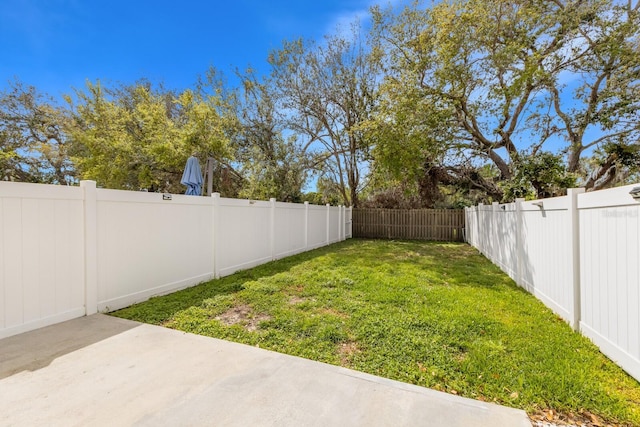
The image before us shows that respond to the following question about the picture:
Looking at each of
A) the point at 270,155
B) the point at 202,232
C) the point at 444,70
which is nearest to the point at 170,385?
the point at 202,232

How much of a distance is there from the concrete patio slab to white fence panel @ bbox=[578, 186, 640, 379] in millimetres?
1279

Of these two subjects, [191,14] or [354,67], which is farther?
[354,67]

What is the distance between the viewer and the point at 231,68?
13789mm

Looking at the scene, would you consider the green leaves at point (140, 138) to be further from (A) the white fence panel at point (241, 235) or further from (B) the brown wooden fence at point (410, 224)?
(B) the brown wooden fence at point (410, 224)

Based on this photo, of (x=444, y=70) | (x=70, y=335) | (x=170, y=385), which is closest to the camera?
(x=170, y=385)

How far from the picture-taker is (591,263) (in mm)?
2865

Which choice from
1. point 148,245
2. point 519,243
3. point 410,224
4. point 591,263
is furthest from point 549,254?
point 410,224

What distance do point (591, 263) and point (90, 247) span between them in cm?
555

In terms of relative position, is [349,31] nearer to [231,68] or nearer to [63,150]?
[231,68]

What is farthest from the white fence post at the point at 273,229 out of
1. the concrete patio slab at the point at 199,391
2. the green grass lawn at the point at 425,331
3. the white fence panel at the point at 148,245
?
the concrete patio slab at the point at 199,391

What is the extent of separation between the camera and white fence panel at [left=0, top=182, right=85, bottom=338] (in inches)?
114

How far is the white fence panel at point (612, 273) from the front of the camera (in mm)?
2236

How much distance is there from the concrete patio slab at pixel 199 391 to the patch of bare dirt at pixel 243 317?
1.87ft

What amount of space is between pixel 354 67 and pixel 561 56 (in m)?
8.16
